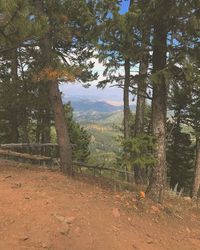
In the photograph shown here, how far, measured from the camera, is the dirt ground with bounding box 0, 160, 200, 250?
7164 millimetres

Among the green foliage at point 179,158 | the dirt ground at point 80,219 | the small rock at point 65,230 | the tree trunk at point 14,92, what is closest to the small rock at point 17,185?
the dirt ground at point 80,219

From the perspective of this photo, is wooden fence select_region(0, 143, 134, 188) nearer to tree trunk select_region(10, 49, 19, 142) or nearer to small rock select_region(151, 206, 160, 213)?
tree trunk select_region(10, 49, 19, 142)

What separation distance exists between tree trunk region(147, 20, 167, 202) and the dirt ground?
642 mm

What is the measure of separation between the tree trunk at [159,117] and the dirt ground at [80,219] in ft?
2.11

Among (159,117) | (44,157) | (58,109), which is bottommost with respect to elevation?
(44,157)

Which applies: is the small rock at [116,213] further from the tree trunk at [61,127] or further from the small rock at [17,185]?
the tree trunk at [61,127]

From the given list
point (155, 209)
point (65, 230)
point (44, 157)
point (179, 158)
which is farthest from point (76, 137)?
point (65, 230)

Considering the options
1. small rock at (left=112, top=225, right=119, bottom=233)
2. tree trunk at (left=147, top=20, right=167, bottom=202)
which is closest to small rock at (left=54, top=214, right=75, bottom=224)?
small rock at (left=112, top=225, right=119, bottom=233)

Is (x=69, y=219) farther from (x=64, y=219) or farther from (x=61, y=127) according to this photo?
(x=61, y=127)

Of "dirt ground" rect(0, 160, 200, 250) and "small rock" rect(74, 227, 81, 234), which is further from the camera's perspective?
"small rock" rect(74, 227, 81, 234)

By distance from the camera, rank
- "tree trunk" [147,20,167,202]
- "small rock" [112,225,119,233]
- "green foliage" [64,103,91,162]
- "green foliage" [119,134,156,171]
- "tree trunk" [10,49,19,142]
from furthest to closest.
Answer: "green foliage" [64,103,91,162]
"tree trunk" [10,49,19,142]
"tree trunk" [147,20,167,202]
"green foliage" [119,134,156,171]
"small rock" [112,225,119,233]

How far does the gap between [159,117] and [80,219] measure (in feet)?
13.6

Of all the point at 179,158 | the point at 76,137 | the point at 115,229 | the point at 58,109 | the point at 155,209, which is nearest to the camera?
the point at 115,229

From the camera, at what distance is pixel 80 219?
8.05m
